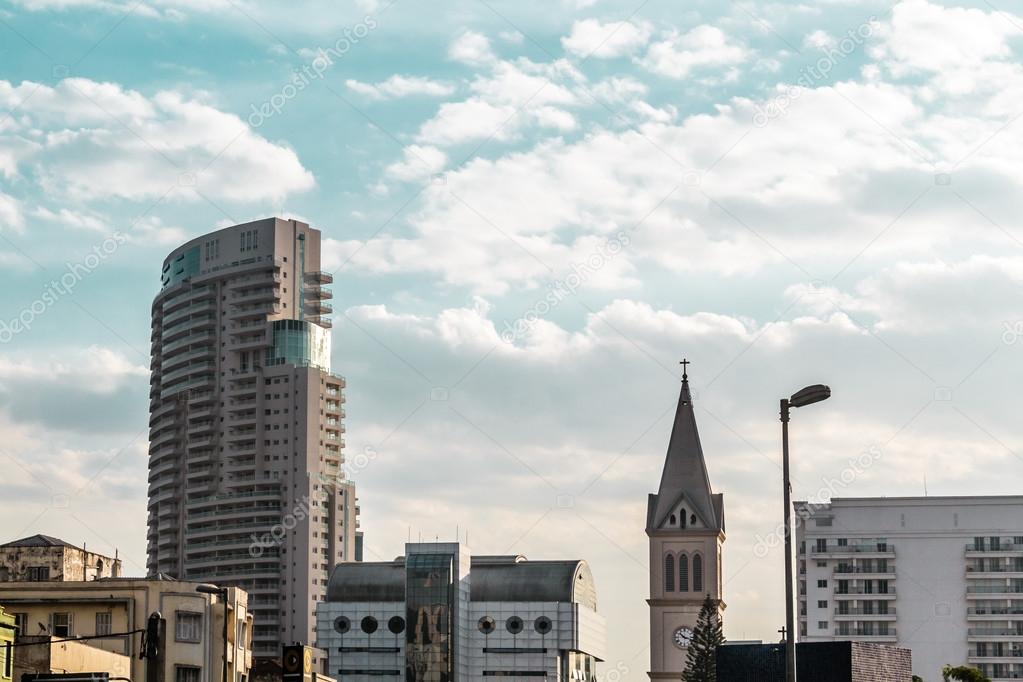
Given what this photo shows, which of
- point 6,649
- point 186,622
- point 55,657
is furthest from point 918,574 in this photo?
point 6,649

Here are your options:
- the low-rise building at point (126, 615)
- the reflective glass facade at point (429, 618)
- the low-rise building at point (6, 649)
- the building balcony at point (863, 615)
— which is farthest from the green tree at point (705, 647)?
the low-rise building at point (6, 649)

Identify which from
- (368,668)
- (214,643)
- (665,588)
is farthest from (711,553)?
(214,643)

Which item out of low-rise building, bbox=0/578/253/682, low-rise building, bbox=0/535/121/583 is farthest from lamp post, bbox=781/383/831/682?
low-rise building, bbox=0/535/121/583

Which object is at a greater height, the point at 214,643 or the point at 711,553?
the point at 711,553

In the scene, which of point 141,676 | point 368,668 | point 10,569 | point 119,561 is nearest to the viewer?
point 141,676

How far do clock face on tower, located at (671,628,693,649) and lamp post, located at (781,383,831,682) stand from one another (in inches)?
5248

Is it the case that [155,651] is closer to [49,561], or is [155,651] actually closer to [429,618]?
[49,561]

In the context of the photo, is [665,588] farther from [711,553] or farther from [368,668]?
[368,668]

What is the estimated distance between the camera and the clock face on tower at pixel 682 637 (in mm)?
174875

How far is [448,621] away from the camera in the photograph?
17138 centimetres

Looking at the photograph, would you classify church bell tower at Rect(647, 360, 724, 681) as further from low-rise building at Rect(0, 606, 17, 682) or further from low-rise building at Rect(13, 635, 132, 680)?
low-rise building at Rect(0, 606, 17, 682)

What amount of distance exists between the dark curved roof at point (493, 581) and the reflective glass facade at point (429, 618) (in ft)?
8.07

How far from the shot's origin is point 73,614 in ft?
258

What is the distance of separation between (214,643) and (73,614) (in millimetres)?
6173
